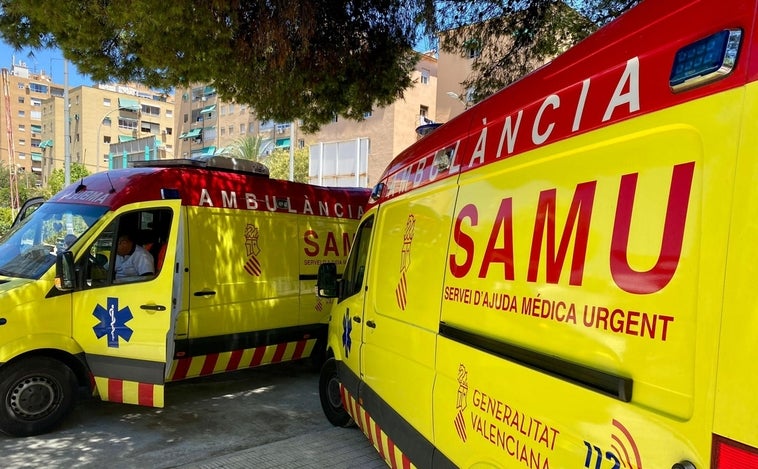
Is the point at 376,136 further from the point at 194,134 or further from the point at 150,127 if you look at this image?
the point at 150,127

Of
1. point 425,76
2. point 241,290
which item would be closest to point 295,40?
point 241,290

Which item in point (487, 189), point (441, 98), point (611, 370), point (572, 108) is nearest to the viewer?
point (611, 370)

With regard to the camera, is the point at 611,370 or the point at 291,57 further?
the point at 291,57

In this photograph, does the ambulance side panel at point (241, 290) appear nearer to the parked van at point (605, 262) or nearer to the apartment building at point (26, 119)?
the parked van at point (605, 262)

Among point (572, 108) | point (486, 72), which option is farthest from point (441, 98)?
point (572, 108)

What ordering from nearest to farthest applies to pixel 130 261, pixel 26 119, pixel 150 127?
1. pixel 130 261
2. pixel 150 127
3. pixel 26 119

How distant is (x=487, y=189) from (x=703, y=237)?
1090mm

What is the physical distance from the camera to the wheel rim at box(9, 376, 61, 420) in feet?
14.6

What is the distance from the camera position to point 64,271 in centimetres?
446

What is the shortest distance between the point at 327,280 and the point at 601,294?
10.5ft

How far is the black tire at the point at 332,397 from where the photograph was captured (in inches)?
194

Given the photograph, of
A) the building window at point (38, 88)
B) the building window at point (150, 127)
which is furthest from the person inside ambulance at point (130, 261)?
the building window at point (38, 88)

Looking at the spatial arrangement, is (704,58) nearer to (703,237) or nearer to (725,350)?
(703,237)

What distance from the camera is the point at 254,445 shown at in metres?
4.58
